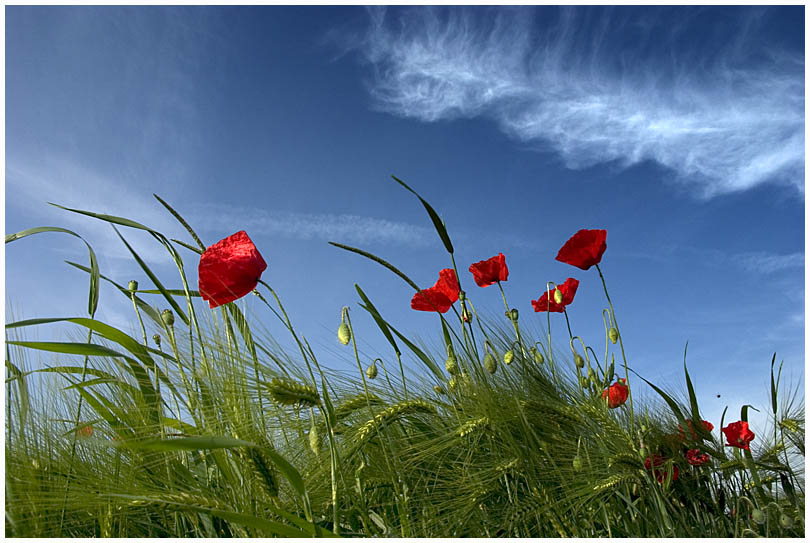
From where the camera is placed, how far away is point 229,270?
1064mm

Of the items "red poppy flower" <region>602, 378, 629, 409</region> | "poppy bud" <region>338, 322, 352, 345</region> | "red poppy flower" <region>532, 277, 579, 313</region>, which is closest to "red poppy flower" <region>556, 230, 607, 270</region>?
"red poppy flower" <region>532, 277, 579, 313</region>

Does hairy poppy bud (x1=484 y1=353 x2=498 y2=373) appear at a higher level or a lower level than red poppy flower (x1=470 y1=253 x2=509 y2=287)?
lower

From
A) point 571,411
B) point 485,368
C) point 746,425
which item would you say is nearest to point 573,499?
point 571,411

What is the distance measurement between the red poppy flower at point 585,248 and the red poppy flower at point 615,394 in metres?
0.34

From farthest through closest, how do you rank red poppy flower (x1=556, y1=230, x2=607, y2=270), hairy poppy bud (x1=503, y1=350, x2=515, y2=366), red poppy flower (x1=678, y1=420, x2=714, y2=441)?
red poppy flower (x1=556, y1=230, x2=607, y2=270), red poppy flower (x1=678, y1=420, x2=714, y2=441), hairy poppy bud (x1=503, y1=350, x2=515, y2=366)

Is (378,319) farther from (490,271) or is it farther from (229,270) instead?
(490,271)

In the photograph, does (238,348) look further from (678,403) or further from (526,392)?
(678,403)

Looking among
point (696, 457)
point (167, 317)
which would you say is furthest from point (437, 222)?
point (696, 457)

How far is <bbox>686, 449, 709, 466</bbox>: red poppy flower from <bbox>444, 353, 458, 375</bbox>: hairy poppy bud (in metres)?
0.67

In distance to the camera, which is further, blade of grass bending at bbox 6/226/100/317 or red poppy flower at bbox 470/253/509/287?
red poppy flower at bbox 470/253/509/287

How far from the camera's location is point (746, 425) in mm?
1549

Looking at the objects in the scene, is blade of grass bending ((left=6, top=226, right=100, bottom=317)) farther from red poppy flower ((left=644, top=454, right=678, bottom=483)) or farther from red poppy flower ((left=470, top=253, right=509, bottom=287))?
red poppy flower ((left=644, top=454, right=678, bottom=483))

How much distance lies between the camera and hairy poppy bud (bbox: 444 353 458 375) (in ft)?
3.92

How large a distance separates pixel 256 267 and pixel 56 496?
47 cm
